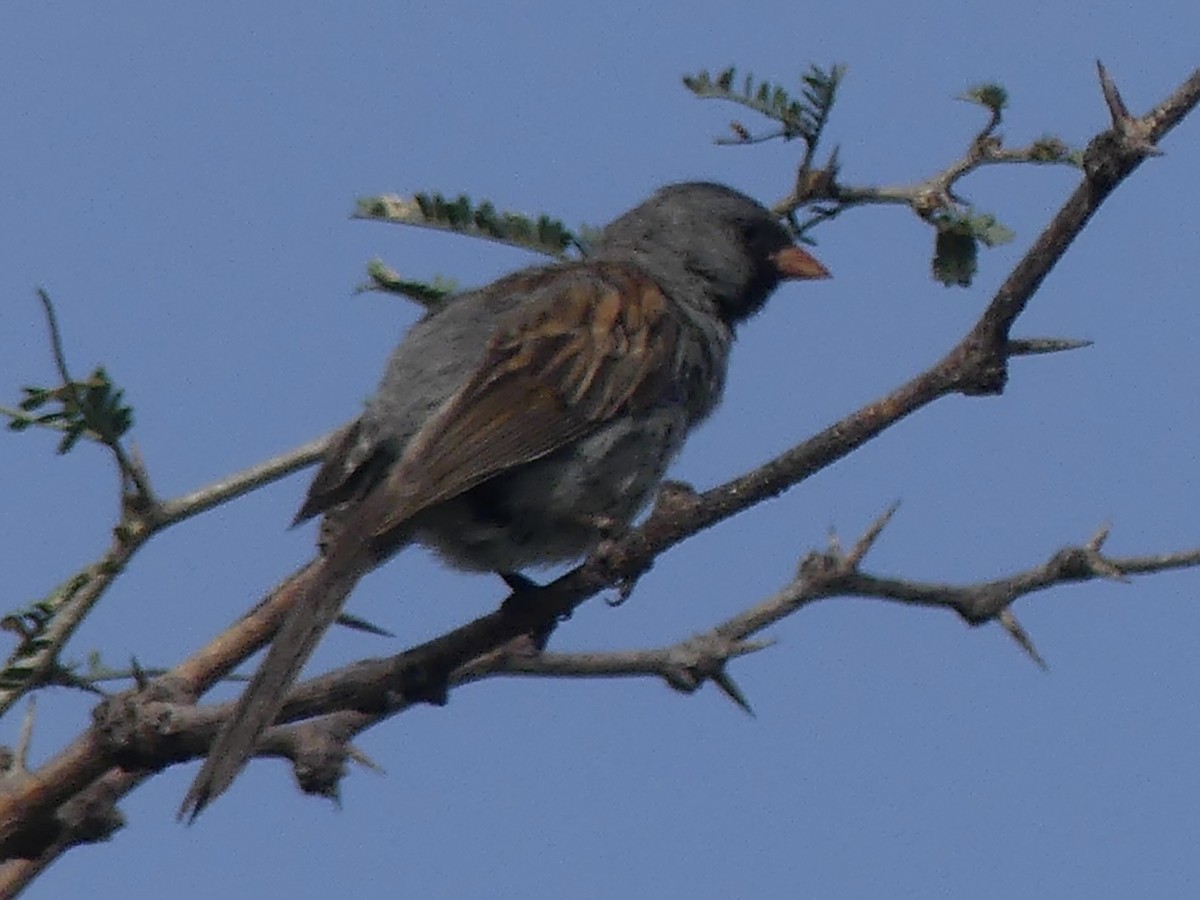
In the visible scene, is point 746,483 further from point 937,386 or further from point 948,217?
point 948,217

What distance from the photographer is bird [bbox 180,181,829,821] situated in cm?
515

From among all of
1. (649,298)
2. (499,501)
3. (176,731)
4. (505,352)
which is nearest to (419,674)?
(176,731)

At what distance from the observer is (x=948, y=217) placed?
16.9ft

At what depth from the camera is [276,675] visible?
433 cm

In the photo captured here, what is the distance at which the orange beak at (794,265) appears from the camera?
7266 millimetres

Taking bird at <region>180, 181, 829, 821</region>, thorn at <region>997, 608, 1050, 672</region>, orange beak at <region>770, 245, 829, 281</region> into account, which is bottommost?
thorn at <region>997, 608, 1050, 672</region>

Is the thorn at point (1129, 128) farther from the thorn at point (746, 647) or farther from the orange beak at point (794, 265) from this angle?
the orange beak at point (794, 265)

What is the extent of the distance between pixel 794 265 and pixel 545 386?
6.18 ft

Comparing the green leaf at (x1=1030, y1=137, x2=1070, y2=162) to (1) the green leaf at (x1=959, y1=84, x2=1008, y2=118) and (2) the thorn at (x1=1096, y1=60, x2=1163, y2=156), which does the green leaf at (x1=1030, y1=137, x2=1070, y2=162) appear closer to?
(1) the green leaf at (x1=959, y1=84, x2=1008, y2=118)

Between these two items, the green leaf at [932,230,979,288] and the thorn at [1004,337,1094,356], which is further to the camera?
the green leaf at [932,230,979,288]

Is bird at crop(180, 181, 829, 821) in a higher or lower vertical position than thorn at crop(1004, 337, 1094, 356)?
higher

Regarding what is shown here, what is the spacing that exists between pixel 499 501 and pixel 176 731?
5.72ft

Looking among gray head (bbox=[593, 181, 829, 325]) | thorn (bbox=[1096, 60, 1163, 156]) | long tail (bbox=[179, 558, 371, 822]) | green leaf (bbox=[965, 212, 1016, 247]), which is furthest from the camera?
gray head (bbox=[593, 181, 829, 325])

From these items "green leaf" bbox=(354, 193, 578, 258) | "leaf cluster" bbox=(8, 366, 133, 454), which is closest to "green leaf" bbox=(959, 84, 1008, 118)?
"green leaf" bbox=(354, 193, 578, 258)
